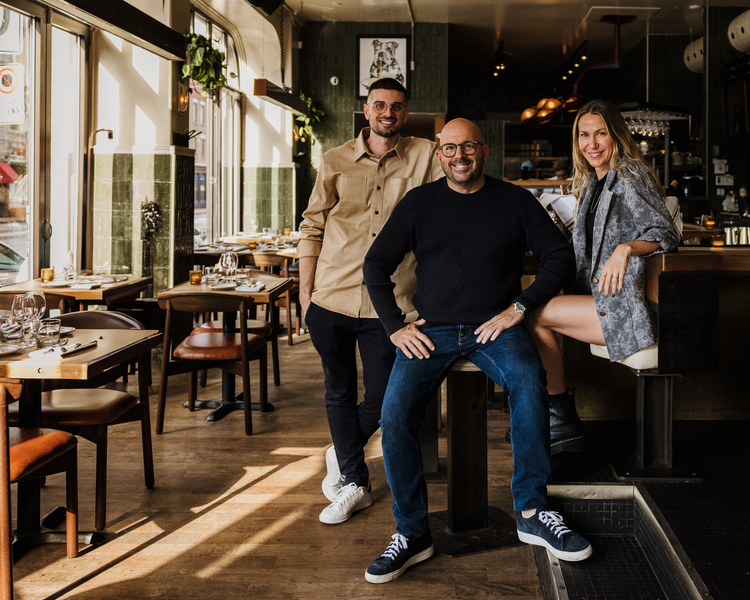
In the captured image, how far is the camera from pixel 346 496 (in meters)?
2.90

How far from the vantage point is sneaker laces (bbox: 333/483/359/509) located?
287 centimetres

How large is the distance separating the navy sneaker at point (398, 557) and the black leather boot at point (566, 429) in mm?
666

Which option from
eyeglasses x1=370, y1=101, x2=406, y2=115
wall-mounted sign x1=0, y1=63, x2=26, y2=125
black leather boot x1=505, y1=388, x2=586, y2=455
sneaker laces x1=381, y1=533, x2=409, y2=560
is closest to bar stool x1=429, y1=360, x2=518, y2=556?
sneaker laces x1=381, y1=533, x2=409, y2=560

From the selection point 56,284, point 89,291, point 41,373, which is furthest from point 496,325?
point 56,284

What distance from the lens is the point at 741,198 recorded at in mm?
8812

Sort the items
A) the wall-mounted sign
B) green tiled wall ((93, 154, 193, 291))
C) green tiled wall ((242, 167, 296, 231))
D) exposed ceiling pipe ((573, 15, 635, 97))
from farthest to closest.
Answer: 1. green tiled wall ((242, 167, 296, 231))
2. exposed ceiling pipe ((573, 15, 635, 97))
3. green tiled wall ((93, 154, 193, 291))
4. the wall-mounted sign

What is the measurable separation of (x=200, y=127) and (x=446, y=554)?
23.6 ft

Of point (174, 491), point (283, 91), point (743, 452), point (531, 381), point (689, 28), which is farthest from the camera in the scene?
point (689, 28)

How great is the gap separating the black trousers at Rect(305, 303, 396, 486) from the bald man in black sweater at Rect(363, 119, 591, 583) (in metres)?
0.25

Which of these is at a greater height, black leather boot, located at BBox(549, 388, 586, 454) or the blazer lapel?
the blazer lapel

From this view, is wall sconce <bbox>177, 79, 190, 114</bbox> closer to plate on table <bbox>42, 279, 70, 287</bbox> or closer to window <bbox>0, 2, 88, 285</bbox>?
window <bbox>0, 2, 88, 285</bbox>

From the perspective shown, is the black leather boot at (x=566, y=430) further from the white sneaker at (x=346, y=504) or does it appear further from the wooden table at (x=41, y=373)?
the wooden table at (x=41, y=373)

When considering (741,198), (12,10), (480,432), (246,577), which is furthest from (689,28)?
(246,577)

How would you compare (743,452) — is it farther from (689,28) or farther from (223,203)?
(689,28)
